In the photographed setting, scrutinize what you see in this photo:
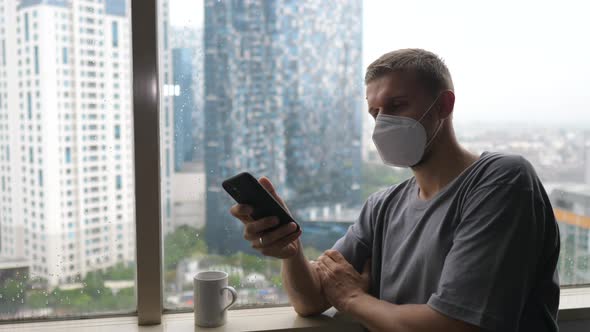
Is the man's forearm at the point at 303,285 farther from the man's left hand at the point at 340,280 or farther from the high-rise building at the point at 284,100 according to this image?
the high-rise building at the point at 284,100

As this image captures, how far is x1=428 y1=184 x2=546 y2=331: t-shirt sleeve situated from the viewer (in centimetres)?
98

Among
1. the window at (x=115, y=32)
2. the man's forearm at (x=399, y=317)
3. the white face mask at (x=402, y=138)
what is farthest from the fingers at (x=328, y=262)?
the window at (x=115, y=32)

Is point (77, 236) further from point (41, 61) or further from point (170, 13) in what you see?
point (170, 13)

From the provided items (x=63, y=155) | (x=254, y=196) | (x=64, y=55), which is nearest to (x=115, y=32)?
(x=64, y=55)

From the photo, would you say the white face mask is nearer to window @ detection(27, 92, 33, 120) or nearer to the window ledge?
the window ledge

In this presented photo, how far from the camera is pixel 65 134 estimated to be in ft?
4.53

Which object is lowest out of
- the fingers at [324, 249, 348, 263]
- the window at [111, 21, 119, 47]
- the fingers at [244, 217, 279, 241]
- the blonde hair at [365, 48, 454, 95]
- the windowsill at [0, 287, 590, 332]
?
the windowsill at [0, 287, 590, 332]

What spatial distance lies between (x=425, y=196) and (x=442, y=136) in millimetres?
161

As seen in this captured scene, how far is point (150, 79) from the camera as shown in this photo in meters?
1.33

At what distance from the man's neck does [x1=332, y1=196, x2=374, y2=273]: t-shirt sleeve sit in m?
0.24

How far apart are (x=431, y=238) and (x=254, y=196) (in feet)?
1.41

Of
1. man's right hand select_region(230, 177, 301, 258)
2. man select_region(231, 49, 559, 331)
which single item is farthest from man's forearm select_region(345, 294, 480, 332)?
man's right hand select_region(230, 177, 301, 258)

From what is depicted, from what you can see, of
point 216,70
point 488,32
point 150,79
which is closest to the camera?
point 150,79

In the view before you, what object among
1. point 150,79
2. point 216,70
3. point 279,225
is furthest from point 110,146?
point 279,225
